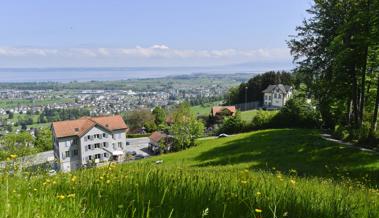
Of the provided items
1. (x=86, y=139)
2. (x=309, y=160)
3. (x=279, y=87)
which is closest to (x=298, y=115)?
(x=309, y=160)

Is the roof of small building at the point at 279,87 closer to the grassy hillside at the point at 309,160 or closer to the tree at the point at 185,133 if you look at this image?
the tree at the point at 185,133

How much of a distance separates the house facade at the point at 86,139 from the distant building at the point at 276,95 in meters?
47.4

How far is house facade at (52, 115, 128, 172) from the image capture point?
54.9 m

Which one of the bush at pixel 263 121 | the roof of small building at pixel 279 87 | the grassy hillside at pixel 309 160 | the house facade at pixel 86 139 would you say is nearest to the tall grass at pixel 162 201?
the grassy hillside at pixel 309 160

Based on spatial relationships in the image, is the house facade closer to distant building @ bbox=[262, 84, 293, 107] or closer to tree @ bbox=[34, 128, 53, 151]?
tree @ bbox=[34, 128, 53, 151]

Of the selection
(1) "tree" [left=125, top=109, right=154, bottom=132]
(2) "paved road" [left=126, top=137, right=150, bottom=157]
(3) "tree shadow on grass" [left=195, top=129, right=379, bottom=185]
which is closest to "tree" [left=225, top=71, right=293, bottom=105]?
(1) "tree" [left=125, top=109, right=154, bottom=132]

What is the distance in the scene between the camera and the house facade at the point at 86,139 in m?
54.9

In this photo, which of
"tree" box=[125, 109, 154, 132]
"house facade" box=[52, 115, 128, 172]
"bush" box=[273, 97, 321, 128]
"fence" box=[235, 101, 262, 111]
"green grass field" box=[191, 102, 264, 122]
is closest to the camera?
"bush" box=[273, 97, 321, 128]

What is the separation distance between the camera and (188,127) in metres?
48.8

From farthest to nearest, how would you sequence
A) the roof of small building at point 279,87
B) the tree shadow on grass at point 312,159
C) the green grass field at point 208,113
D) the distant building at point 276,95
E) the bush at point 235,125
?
the roof of small building at point 279,87 < the distant building at point 276,95 < the green grass field at point 208,113 < the bush at point 235,125 < the tree shadow on grass at point 312,159

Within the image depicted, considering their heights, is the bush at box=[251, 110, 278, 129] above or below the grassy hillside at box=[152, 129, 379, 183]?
below

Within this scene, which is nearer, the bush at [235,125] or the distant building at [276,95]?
the bush at [235,125]

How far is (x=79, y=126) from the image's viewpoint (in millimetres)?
56875

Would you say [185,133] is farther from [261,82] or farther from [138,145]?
[261,82]
